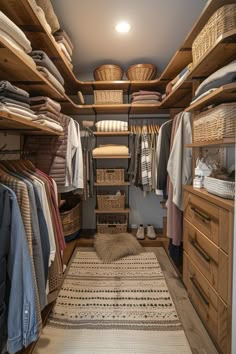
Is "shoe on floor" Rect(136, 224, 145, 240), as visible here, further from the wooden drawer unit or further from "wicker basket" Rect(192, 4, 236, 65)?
"wicker basket" Rect(192, 4, 236, 65)

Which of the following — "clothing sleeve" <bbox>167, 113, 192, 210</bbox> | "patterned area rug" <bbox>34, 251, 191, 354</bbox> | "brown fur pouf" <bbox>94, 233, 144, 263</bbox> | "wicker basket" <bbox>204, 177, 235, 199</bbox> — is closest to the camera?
"wicker basket" <bbox>204, 177, 235, 199</bbox>

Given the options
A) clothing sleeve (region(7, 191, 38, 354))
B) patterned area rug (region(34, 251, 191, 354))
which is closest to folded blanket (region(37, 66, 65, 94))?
clothing sleeve (region(7, 191, 38, 354))

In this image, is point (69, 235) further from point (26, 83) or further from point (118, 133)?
point (26, 83)

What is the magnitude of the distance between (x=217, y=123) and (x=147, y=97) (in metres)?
1.54

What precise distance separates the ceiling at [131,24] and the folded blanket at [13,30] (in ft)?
2.32

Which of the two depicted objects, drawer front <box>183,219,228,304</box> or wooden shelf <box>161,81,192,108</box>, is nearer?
drawer front <box>183,219,228,304</box>

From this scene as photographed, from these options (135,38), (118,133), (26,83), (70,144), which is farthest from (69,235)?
(135,38)

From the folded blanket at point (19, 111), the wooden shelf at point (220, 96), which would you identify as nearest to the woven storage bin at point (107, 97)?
the wooden shelf at point (220, 96)

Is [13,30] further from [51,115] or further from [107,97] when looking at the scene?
[107,97]

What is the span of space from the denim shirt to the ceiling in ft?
5.17

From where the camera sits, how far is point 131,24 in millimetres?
1906

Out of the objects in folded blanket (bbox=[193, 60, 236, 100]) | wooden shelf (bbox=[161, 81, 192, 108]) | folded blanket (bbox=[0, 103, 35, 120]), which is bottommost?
folded blanket (bbox=[0, 103, 35, 120])

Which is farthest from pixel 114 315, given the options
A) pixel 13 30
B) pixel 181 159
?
pixel 13 30

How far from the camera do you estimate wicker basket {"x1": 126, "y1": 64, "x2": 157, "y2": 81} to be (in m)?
2.51
